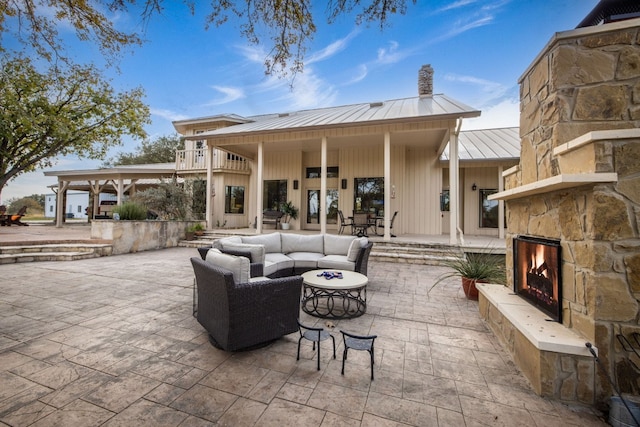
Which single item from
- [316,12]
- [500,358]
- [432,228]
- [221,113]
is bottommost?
[500,358]

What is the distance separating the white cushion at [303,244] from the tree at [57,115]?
6834 mm

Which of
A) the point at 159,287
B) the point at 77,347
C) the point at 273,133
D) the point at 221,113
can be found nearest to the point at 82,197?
the point at 221,113

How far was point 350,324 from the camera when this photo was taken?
3.12 meters

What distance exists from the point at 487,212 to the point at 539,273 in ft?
29.0

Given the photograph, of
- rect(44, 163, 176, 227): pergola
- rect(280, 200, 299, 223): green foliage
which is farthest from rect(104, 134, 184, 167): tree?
rect(280, 200, 299, 223): green foliage

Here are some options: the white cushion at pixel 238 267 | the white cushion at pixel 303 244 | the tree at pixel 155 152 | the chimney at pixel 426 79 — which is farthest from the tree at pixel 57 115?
the tree at pixel 155 152

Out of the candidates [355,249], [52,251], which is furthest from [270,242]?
[52,251]

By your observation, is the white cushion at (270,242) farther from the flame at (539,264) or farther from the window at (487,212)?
the window at (487,212)

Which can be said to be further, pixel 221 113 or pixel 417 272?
pixel 221 113

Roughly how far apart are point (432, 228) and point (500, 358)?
7.75 metres

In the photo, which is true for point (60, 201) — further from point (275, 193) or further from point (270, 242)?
point (270, 242)

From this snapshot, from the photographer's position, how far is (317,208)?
11.4 metres

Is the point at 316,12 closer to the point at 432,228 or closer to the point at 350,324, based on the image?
the point at 350,324

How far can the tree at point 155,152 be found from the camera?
22.7 meters
